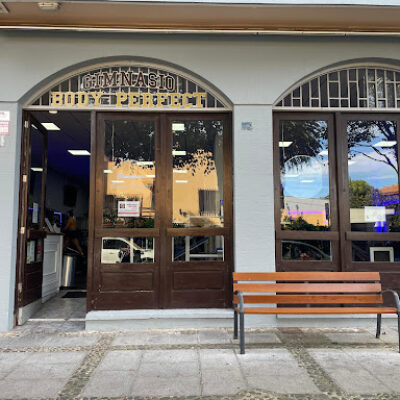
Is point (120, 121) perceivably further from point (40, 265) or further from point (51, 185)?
point (51, 185)

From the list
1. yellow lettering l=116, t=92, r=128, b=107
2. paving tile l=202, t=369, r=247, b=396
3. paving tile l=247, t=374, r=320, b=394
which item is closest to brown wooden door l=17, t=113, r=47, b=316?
yellow lettering l=116, t=92, r=128, b=107

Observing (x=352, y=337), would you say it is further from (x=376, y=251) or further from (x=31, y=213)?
(x=31, y=213)

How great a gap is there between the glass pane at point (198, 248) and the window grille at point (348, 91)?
7.59 ft

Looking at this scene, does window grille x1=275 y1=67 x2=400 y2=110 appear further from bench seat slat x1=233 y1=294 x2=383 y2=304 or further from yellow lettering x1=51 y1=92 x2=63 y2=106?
yellow lettering x1=51 y1=92 x2=63 y2=106

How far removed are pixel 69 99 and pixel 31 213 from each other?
184cm

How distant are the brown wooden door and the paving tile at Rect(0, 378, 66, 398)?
2.11m

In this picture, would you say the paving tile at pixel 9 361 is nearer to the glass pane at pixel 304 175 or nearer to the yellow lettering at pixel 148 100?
the yellow lettering at pixel 148 100

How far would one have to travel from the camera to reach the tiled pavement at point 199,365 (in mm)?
3361

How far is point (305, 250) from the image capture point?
18.6 ft

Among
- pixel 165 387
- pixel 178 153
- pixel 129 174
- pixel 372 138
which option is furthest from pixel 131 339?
pixel 372 138

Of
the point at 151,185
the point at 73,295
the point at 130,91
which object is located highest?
the point at 130,91

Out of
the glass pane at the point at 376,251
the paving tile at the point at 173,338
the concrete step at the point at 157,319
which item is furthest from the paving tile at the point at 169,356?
the glass pane at the point at 376,251

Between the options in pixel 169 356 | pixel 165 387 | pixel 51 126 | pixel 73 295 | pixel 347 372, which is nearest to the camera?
pixel 165 387

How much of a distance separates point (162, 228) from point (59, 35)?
3.18m
